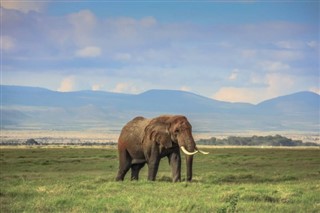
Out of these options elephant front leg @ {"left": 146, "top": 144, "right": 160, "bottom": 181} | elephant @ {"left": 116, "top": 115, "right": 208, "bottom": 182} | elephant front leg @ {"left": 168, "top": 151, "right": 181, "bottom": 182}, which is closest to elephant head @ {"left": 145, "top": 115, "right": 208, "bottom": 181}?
elephant @ {"left": 116, "top": 115, "right": 208, "bottom": 182}

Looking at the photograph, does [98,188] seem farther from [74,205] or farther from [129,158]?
[129,158]

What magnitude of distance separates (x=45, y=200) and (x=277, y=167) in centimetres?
2608

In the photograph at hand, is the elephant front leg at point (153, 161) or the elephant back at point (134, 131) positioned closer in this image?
the elephant front leg at point (153, 161)

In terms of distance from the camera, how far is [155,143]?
28.6m

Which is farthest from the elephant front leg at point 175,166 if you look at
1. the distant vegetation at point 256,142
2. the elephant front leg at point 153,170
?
the distant vegetation at point 256,142

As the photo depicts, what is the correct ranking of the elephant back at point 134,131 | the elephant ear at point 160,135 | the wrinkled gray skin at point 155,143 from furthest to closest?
the elephant back at point 134,131, the elephant ear at point 160,135, the wrinkled gray skin at point 155,143

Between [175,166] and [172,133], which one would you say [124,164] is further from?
[175,166]

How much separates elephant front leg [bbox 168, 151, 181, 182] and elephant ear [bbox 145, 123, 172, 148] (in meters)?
0.56

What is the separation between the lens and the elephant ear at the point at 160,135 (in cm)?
2845

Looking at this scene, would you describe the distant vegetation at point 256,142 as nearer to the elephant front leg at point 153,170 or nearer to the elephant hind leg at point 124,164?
the elephant hind leg at point 124,164

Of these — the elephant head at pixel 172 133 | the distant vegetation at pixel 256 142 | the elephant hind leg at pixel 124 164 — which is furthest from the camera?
the distant vegetation at pixel 256 142

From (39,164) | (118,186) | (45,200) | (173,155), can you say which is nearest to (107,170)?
(39,164)

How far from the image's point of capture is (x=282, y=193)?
20625 mm

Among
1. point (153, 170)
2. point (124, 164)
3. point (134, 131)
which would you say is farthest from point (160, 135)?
point (124, 164)
